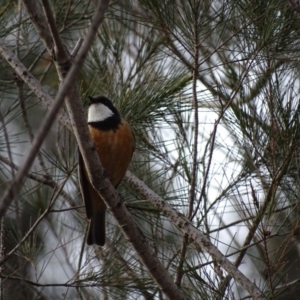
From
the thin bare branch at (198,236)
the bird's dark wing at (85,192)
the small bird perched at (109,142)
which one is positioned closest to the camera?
the thin bare branch at (198,236)

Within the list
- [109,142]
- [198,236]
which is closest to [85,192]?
[109,142]

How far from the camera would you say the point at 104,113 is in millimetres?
3127

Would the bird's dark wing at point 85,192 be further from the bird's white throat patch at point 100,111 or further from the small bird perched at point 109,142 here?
the bird's white throat patch at point 100,111

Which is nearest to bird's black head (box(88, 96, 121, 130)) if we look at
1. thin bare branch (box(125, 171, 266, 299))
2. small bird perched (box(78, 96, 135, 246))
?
small bird perched (box(78, 96, 135, 246))

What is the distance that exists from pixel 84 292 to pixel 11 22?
144 centimetres

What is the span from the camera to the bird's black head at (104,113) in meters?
3.12

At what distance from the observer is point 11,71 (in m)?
3.64

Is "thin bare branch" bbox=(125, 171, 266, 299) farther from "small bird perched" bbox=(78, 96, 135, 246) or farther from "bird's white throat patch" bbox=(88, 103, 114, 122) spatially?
"bird's white throat patch" bbox=(88, 103, 114, 122)

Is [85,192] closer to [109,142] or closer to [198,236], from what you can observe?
[109,142]

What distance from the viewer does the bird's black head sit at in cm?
312

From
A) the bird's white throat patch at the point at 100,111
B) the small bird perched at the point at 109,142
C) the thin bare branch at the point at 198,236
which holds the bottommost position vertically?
the thin bare branch at the point at 198,236

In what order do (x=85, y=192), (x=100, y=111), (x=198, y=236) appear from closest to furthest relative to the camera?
(x=198, y=236)
(x=85, y=192)
(x=100, y=111)

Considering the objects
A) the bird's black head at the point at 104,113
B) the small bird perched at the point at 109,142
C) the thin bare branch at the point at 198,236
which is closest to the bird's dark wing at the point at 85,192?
the small bird perched at the point at 109,142

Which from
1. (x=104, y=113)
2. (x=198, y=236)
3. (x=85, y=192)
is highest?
(x=104, y=113)
